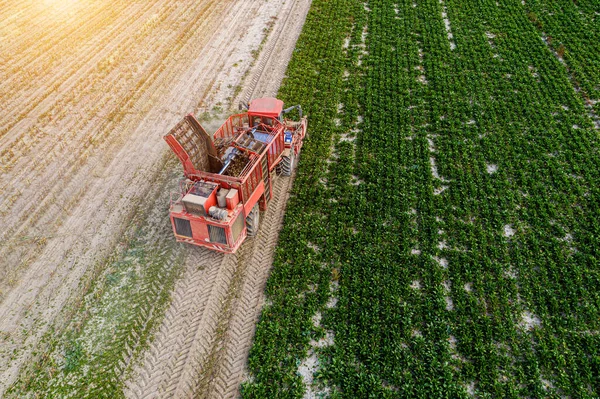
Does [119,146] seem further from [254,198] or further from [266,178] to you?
[254,198]

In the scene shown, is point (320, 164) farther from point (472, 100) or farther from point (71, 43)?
point (71, 43)

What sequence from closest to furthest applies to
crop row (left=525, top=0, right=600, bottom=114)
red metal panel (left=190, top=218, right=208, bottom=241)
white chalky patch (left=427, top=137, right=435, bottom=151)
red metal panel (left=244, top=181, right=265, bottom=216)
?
1. red metal panel (left=190, top=218, right=208, bottom=241)
2. red metal panel (left=244, top=181, right=265, bottom=216)
3. white chalky patch (left=427, top=137, right=435, bottom=151)
4. crop row (left=525, top=0, right=600, bottom=114)

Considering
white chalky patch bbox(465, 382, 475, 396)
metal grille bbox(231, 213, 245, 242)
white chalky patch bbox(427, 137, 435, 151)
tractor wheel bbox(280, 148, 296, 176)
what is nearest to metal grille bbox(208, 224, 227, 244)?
metal grille bbox(231, 213, 245, 242)

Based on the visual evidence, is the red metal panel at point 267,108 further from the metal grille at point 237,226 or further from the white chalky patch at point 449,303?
the white chalky patch at point 449,303

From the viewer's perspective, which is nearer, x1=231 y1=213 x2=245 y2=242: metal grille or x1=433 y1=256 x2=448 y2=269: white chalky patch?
x1=231 y1=213 x2=245 y2=242: metal grille

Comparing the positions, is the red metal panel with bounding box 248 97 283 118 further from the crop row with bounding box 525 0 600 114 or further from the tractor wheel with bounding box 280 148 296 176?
the crop row with bounding box 525 0 600 114

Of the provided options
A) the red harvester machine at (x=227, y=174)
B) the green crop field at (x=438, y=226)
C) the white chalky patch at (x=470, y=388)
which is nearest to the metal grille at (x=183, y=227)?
the red harvester machine at (x=227, y=174)

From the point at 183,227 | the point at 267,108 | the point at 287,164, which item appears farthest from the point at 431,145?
the point at 183,227
